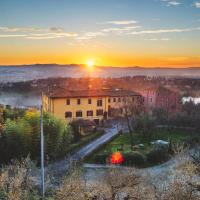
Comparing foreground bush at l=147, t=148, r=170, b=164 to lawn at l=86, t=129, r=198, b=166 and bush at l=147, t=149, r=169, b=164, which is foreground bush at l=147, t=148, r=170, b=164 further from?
lawn at l=86, t=129, r=198, b=166

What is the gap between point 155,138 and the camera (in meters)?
27.4

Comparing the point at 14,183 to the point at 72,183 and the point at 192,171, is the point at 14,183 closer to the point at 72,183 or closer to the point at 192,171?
the point at 72,183

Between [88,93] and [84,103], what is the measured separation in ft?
3.25

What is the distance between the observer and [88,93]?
117ft

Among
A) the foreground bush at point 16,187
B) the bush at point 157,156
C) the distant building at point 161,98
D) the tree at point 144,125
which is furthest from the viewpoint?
the distant building at point 161,98

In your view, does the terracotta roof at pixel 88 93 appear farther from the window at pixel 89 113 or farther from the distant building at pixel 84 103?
the window at pixel 89 113

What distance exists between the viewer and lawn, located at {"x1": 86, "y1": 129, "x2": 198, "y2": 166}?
74.3ft

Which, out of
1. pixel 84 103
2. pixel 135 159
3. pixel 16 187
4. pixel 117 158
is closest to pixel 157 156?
pixel 135 159

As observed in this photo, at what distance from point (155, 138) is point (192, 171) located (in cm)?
1434

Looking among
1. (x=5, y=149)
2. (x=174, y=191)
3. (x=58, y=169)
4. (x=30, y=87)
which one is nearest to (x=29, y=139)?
(x=5, y=149)

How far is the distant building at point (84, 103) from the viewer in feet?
112

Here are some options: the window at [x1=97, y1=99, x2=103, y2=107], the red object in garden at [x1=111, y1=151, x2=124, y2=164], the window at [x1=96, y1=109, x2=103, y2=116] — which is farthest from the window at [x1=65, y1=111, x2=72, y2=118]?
the red object in garden at [x1=111, y1=151, x2=124, y2=164]

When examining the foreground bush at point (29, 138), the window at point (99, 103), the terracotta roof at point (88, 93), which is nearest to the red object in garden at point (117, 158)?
the foreground bush at point (29, 138)

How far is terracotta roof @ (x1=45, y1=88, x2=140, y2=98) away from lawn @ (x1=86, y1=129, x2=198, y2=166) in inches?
275
